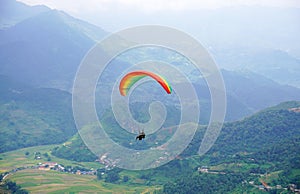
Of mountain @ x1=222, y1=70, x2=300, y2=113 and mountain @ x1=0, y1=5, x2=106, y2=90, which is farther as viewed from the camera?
mountain @ x1=222, y1=70, x2=300, y2=113

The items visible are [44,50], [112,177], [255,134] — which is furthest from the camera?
[44,50]

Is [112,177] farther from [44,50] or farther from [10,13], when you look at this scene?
[10,13]

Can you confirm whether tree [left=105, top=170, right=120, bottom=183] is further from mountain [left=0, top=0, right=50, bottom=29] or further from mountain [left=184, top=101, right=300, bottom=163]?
Answer: mountain [left=0, top=0, right=50, bottom=29]

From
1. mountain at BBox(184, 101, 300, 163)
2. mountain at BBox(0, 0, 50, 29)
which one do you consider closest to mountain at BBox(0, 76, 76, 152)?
mountain at BBox(184, 101, 300, 163)

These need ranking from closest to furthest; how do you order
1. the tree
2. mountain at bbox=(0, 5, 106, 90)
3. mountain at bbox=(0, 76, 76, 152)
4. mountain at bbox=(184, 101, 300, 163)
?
the tree < mountain at bbox=(184, 101, 300, 163) < mountain at bbox=(0, 76, 76, 152) < mountain at bbox=(0, 5, 106, 90)

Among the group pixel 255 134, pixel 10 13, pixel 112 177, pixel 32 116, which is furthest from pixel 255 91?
pixel 112 177

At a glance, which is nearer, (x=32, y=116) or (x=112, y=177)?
(x=112, y=177)
